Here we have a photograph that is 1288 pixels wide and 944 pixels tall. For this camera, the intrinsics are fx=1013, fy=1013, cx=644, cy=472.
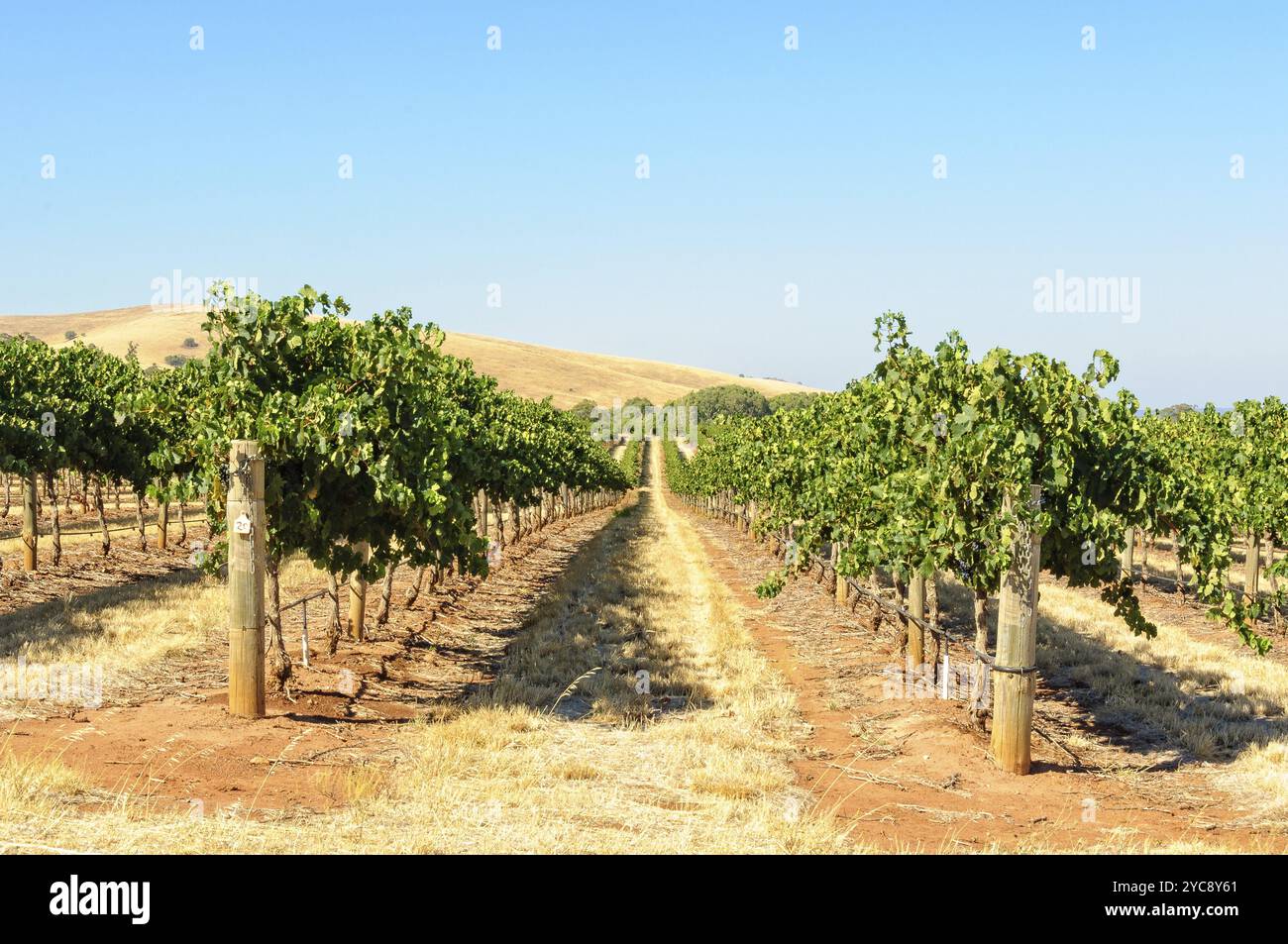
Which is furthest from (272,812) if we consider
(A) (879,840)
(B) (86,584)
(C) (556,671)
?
(B) (86,584)

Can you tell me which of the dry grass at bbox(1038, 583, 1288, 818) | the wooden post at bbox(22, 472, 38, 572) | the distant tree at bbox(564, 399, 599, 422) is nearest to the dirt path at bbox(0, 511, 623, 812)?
the wooden post at bbox(22, 472, 38, 572)

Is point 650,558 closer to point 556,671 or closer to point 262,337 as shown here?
point 556,671

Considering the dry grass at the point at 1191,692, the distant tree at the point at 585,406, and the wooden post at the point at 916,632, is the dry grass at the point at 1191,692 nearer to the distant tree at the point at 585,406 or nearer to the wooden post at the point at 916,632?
the wooden post at the point at 916,632

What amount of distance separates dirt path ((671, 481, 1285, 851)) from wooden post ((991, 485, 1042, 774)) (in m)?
0.37

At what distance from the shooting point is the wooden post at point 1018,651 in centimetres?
1139

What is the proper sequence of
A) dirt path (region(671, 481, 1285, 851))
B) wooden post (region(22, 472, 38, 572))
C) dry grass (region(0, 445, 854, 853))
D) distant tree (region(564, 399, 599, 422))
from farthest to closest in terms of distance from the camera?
distant tree (region(564, 399, 599, 422)), wooden post (region(22, 472, 38, 572)), dirt path (region(671, 481, 1285, 851)), dry grass (region(0, 445, 854, 853))

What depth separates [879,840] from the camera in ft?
29.9

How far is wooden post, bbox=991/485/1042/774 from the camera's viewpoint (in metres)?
11.4

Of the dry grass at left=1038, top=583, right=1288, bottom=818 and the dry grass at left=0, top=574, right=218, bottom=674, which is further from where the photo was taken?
the dry grass at left=0, top=574, right=218, bottom=674

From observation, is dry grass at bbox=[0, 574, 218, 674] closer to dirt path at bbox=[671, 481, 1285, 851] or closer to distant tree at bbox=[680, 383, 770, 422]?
dirt path at bbox=[671, 481, 1285, 851]

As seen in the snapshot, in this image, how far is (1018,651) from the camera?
451 inches

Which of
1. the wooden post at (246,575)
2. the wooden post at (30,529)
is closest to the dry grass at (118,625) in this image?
the wooden post at (30,529)

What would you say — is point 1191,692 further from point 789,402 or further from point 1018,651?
point 789,402
